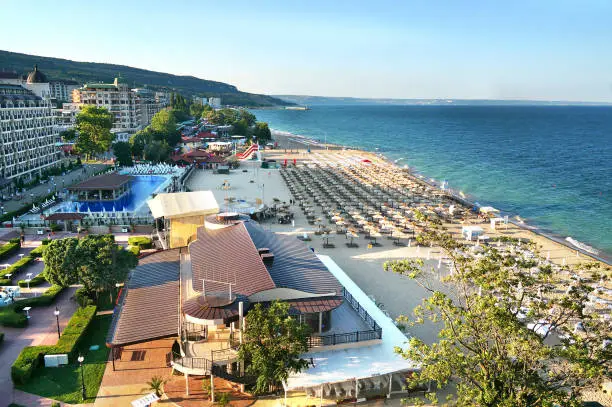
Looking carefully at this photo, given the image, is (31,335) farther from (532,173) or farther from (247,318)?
(532,173)

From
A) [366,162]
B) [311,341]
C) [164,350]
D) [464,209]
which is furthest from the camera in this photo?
[366,162]

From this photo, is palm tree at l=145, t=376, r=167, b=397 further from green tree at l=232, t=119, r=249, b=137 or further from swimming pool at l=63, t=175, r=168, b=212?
green tree at l=232, t=119, r=249, b=137

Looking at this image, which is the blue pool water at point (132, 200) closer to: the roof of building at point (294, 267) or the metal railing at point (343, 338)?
the roof of building at point (294, 267)

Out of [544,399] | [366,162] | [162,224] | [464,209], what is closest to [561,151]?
[366,162]

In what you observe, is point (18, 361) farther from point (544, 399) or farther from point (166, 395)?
point (544, 399)

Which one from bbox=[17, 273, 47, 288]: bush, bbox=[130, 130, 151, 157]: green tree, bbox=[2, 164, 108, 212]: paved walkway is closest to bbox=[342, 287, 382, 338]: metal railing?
bbox=[17, 273, 47, 288]: bush

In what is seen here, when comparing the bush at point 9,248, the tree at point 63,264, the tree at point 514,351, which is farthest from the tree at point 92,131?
the tree at point 514,351
